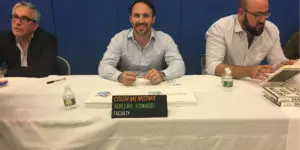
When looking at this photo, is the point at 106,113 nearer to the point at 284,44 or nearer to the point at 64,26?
the point at 64,26

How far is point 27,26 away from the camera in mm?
2309

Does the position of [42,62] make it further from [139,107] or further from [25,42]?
[139,107]

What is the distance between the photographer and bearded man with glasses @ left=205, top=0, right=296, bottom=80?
6.68 feet

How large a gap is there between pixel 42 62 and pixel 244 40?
5.47ft

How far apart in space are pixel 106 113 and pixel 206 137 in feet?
1.59

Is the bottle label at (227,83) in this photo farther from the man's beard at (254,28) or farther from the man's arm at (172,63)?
the man's beard at (254,28)

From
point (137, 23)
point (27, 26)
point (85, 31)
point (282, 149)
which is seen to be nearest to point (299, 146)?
point (282, 149)

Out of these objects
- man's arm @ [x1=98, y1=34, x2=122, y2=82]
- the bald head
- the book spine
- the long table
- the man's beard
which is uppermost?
the bald head

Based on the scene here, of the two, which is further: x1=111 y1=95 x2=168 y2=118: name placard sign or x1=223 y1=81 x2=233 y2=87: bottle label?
x1=223 y1=81 x2=233 y2=87: bottle label

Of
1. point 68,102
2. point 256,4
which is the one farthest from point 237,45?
point 68,102

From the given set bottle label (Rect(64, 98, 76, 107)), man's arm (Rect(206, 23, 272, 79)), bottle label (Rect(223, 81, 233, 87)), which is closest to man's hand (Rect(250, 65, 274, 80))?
man's arm (Rect(206, 23, 272, 79))

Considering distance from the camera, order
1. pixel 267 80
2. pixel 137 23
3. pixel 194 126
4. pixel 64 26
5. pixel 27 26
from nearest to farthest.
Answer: pixel 194 126, pixel 267 80, pixel 137 23, pixel 27 26, pixel 64 26

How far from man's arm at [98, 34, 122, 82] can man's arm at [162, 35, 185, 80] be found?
349mm

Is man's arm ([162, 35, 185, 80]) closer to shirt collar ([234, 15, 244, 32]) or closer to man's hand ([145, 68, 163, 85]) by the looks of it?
man's hand ([145, 68, 163, 85])
